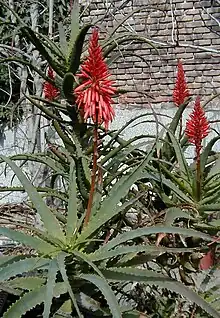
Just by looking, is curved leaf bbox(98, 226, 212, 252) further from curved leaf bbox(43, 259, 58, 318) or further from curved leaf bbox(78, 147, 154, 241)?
curved leaf bbox(43, 259, 58, 318)

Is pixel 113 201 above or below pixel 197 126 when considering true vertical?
below

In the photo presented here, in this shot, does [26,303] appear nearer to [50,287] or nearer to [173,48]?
[50,287]

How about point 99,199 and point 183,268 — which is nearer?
point 99,199

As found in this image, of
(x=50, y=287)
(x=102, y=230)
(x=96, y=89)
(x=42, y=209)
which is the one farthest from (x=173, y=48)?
(x=50, y=287)

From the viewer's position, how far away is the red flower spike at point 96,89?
51.8 inches

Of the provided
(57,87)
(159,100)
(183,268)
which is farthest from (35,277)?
(159,100)

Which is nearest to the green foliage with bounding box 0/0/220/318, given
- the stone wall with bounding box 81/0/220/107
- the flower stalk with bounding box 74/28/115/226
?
the flower stalk with bounding box 74/28/115/226

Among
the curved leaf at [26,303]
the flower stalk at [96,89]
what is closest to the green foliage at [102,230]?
the curved leaf at [26,303]

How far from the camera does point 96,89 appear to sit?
52.4 inches

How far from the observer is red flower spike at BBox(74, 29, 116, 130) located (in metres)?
1.31

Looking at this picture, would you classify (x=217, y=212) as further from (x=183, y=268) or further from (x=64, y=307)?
(x=64, y=307)

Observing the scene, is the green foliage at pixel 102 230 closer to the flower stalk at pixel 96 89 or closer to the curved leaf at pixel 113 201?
the curved leaf at pixel 113 201

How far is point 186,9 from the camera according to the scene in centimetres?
530

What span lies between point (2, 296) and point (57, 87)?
2.29 ft
